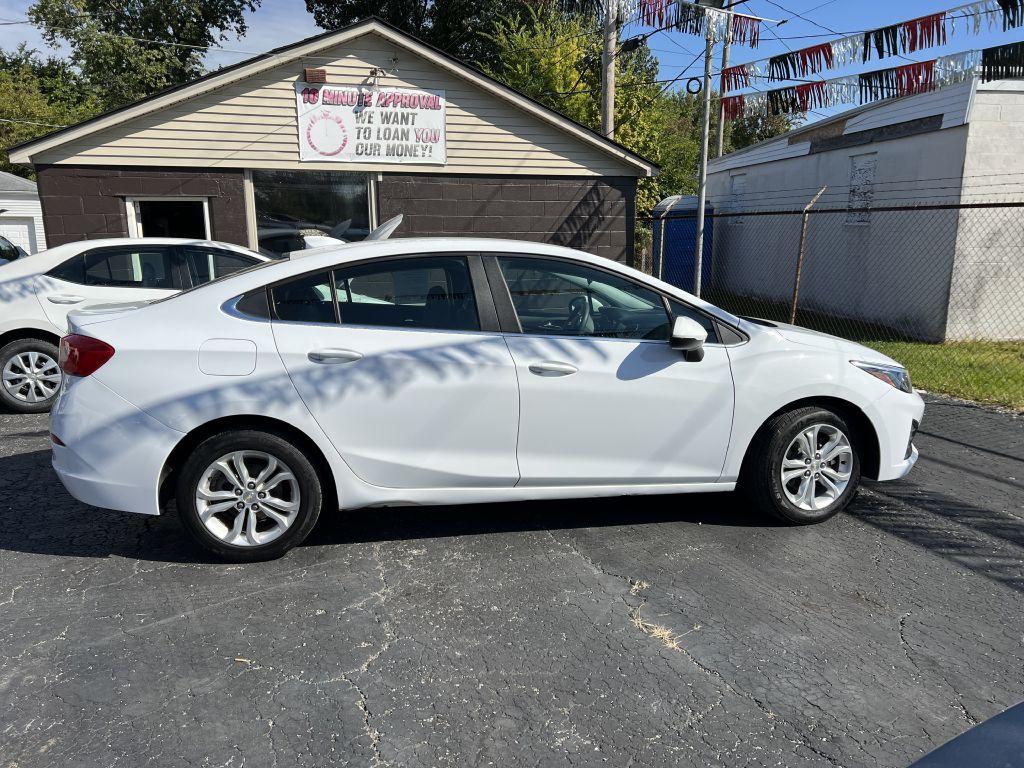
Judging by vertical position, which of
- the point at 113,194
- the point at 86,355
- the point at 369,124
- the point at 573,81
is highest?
the point at 573,81

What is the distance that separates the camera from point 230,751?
255 cm

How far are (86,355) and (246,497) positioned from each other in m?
1.00

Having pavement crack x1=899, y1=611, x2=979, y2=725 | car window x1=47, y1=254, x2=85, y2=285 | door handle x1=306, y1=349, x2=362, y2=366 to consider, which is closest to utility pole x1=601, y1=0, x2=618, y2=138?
car window x1=47, y1=254, x2=85, y2=285

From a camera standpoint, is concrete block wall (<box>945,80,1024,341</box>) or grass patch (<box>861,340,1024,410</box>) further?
concrete block wall (<box>945,80,1024,341</box>)

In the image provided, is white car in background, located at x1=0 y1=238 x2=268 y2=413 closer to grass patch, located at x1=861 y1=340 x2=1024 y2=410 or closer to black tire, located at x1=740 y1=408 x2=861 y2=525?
black tire, located at x1=740 y1=408 x2=861 y2=525

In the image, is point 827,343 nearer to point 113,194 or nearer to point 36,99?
point 113,194

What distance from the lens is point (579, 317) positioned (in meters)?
4.19

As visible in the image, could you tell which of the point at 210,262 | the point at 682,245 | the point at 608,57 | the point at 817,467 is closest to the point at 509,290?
the point at 817,467

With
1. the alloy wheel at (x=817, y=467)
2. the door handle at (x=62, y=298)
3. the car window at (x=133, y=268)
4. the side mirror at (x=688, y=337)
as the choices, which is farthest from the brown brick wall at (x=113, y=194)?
the alloy wheel at (x=817, y=467)

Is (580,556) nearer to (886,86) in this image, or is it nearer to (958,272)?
(886,86)

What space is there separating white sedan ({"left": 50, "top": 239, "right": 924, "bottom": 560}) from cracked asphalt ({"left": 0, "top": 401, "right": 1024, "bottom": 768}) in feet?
1.11

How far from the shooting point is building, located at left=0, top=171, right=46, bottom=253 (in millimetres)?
26562

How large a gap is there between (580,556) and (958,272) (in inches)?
367

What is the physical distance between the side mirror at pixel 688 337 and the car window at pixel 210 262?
4786 mm
